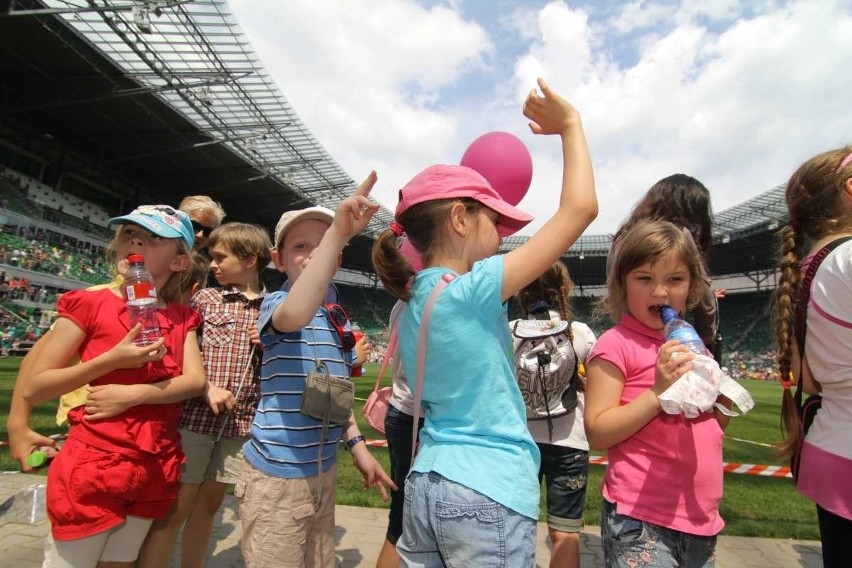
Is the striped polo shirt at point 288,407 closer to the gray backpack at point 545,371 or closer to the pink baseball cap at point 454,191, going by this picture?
the pink baseball cap at point 454,191

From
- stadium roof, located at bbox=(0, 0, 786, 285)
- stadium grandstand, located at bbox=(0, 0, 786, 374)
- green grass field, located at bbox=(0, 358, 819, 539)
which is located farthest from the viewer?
stadium grandstand, located at bbox=(0, 0, 786, 374)

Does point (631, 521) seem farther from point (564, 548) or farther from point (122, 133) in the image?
point (122, 133)

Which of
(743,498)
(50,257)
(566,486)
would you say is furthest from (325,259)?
(50,257)

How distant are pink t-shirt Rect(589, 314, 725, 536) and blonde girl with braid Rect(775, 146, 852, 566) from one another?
298 millimetres

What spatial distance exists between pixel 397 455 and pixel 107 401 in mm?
1400

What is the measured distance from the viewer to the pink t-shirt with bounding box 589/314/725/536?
1.66 m

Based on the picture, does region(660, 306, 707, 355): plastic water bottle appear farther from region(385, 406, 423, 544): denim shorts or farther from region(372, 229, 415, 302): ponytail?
region(385, 406, 423, 544): denim shorts

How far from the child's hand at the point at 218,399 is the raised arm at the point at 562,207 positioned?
165 centimetres

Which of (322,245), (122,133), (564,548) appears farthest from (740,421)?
(122,133)

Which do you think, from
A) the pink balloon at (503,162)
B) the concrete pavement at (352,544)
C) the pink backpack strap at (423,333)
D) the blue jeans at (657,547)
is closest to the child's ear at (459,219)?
the pink backpack strap at (423,333)

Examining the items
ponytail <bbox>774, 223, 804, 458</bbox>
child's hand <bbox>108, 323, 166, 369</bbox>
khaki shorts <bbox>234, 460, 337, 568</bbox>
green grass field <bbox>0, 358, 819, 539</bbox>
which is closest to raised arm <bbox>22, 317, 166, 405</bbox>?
child's hand <bbox>108, 323, 166, 369</bbox>

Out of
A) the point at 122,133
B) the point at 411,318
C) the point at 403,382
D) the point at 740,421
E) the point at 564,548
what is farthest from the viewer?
the point at 122,133

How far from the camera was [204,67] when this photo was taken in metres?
22.0

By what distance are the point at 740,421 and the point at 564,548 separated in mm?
11345
